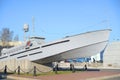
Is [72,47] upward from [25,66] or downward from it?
upward

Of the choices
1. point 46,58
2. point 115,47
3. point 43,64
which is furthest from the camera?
point 115,47

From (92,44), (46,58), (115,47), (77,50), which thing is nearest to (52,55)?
(46,58)

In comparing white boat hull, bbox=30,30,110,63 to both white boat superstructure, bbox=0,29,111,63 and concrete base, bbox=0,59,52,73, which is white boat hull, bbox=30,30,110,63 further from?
concrete base, bbox=0,59,52,73

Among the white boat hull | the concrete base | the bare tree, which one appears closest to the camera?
the white boat hull

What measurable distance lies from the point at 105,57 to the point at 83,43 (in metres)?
21.4

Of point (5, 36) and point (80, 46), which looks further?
point (5, 36)

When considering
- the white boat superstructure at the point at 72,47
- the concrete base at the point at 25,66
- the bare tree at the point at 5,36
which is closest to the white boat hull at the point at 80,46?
the white boat superstructure at the point at 72,47

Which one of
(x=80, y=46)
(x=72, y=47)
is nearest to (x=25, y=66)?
(x=72, y=47)

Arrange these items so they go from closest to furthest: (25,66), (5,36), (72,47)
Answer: (72,47)
(25,66)
(5,36)

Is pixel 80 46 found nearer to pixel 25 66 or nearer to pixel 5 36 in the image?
pixel 25 66

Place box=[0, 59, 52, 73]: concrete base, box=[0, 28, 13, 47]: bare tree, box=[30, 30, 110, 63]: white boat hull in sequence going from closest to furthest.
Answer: box=[30, 30, 110, 63]: white boat hull
box=[0, 59, 52, 73]: concrete base
box=[0, 28, 13, 47]: bare tree

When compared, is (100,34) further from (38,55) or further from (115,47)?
(115,47)

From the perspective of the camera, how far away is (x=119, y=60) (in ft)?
148

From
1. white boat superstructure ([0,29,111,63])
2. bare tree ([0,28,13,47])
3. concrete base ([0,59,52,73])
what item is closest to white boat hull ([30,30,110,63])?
white boat superstructure ([0,29,111,63])
